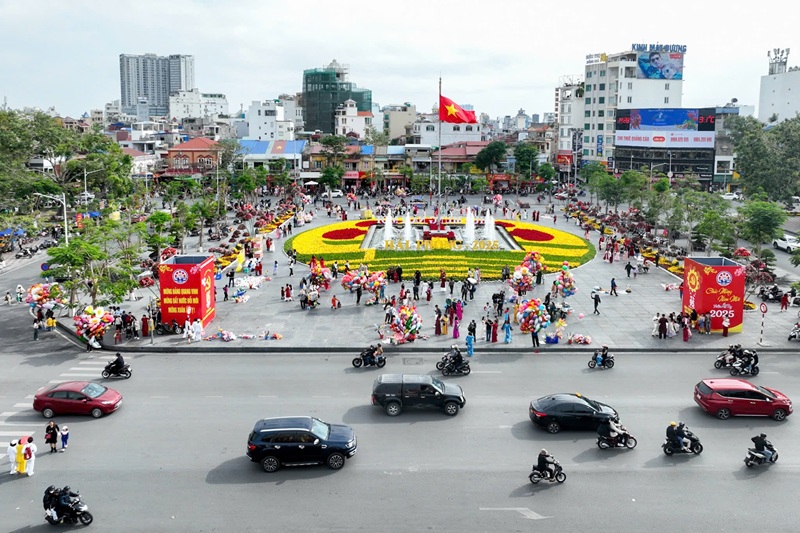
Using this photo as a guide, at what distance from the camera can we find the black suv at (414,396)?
23719 mm

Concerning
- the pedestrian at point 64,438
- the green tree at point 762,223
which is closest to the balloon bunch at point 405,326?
the pedestrian at point 64,438

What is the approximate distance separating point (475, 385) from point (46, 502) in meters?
14.6

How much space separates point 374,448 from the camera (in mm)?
21281

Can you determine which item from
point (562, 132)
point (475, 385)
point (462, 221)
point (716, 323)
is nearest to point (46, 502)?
point (475, 385)

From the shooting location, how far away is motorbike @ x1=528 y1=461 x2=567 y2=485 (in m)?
18.9

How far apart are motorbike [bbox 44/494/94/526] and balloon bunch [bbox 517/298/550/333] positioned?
20.0m

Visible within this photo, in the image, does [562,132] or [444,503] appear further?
[562,132]

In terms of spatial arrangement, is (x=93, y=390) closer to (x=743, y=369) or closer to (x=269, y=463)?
(x=269, y=463)

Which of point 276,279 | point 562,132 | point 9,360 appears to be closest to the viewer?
point 9,360

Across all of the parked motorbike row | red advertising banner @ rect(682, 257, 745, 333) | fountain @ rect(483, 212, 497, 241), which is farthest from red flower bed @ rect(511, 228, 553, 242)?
the parked motorbike row

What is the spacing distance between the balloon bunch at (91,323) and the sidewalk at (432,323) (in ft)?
2.57

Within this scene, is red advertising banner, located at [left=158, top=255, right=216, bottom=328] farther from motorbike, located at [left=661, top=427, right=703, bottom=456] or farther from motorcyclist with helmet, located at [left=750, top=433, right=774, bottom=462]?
motorcyclist with helmet, located at [left=750, top=433, right=774, bottom=462]

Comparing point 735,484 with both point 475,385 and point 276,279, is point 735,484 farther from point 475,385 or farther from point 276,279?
point 276,279

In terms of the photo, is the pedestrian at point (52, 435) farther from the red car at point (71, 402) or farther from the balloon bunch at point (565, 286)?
the balloon bunch at point (565, 286)
